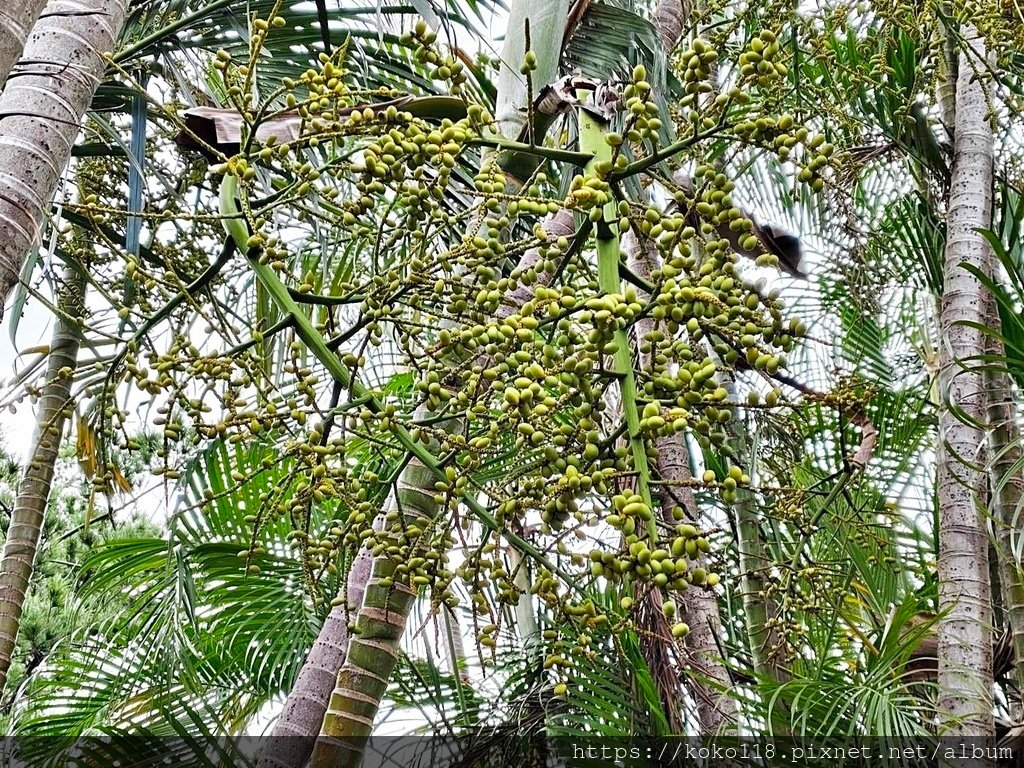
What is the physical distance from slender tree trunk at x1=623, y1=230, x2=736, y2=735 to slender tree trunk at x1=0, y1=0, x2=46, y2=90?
38.8 inches

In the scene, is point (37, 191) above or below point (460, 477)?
above

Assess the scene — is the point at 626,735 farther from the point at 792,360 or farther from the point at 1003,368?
the point at 792,360

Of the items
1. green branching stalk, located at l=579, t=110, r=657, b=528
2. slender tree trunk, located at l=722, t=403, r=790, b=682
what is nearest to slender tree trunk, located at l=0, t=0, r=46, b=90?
green branching stalk, located at l=579, t=110, r=657, b=528

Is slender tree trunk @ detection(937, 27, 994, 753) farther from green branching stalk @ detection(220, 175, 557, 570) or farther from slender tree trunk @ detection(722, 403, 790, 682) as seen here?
green branching stalk @ detection(220, 175, 557, 570)

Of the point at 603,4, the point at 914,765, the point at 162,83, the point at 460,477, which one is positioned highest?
the point at 162,83

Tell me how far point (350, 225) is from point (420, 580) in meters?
0.49

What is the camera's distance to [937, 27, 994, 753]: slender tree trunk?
1867mm

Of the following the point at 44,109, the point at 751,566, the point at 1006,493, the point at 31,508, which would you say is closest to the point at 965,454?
the point at 1006,493

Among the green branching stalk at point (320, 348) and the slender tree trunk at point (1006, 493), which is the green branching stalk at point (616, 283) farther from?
the slender tree trunk at point (1006, 493)

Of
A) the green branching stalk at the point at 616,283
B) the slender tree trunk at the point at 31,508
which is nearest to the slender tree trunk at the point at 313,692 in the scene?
the green branching stalk at the point at 616,283

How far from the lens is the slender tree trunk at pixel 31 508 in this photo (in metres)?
2.81

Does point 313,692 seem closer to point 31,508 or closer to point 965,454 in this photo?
point 965,454

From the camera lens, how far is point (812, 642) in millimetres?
2225

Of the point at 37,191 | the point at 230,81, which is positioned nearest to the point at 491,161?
the point at 230,81
